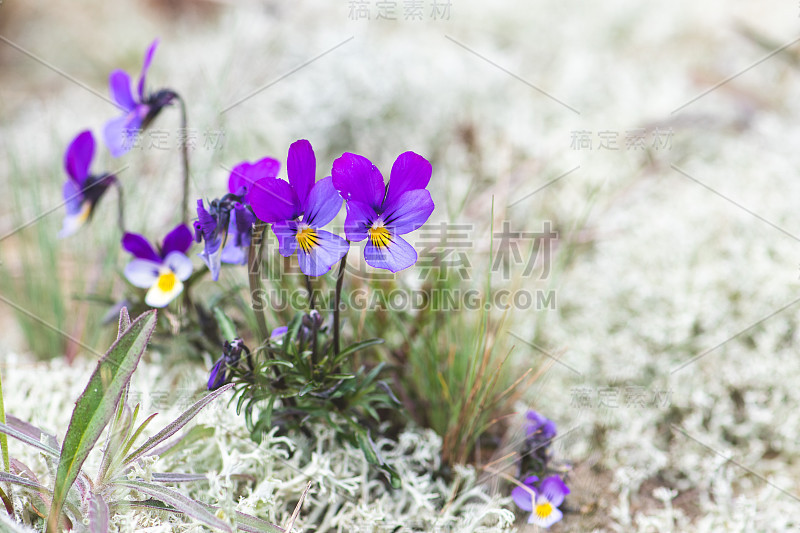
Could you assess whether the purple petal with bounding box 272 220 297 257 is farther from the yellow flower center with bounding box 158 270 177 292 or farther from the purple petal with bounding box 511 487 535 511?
the purple petal with bounding box 511 487 535 511

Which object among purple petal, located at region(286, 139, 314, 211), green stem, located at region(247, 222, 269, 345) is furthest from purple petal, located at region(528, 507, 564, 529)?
purple petal, located at region(286, 139, 314, 211)

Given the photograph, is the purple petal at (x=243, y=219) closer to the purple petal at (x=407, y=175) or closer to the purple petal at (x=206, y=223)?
the purple petal at (x=206, y=223)

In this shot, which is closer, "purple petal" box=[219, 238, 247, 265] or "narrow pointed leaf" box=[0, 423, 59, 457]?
"narrow pointed leaf" box=[0, 423, 59, 457]

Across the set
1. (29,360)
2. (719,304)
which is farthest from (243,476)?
(719,304)

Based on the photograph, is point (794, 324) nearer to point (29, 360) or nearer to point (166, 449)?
point (166, 449)

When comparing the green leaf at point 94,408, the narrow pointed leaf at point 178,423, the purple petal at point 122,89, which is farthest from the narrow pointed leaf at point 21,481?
the purple petal at point 122,89

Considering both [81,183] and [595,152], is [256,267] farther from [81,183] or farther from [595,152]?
[595,152]
